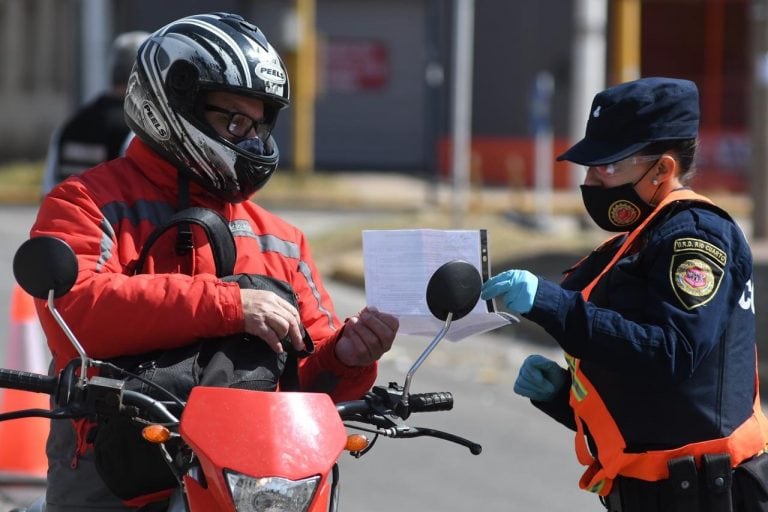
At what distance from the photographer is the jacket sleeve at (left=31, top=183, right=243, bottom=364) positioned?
3.10 meters

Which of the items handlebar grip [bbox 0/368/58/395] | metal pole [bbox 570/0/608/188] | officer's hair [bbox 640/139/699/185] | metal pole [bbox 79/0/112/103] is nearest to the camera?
handlebar grip [bbox 0/368/58/395]

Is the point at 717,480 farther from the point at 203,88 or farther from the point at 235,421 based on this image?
the point at 203,88

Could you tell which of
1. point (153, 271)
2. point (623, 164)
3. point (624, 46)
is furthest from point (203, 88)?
point (624, 46)

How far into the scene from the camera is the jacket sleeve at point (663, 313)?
3342 mm

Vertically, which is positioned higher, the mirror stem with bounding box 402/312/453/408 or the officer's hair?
the officer's hair

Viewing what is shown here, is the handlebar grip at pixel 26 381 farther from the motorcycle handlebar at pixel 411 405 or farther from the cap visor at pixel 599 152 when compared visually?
the cap visor at pixel 599 152

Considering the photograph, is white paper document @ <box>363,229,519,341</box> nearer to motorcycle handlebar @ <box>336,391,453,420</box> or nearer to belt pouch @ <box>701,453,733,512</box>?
motorcycle handlebar @ <box>336,391,453,420</box>

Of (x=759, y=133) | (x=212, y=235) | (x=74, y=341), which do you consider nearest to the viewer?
(x=74, y=341)

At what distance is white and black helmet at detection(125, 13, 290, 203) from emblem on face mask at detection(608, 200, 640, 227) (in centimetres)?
87

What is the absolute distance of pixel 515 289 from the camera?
3334 mm

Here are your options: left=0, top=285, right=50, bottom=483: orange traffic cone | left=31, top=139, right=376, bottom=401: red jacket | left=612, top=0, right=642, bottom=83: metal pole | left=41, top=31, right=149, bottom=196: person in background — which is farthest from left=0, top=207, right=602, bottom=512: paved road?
left=612, top=0, right=642, bottom=83: metal pole

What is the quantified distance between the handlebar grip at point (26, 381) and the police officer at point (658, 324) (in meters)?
1.00

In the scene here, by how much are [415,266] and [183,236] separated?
0.53m

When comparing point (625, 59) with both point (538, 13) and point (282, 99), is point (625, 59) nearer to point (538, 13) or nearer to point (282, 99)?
point (538, 13)
